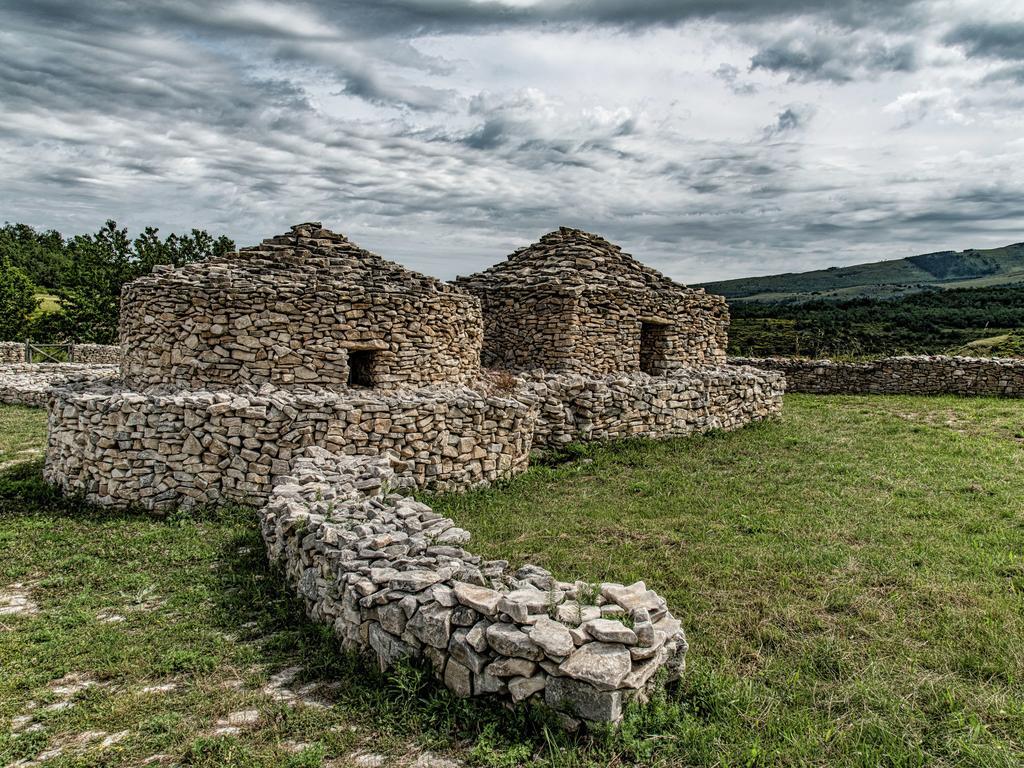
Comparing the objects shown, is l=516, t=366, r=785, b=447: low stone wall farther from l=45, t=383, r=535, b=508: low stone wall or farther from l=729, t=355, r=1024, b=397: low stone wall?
l=729, t=355, r=1024, b=397: low stone wall

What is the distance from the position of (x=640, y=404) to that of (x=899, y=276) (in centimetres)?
17230

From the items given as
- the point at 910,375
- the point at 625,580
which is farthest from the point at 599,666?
the point at 910,375

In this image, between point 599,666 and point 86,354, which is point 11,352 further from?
point 599,666

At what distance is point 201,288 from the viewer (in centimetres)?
905

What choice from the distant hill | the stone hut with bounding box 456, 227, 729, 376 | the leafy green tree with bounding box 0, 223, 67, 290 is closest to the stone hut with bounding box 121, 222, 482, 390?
the stone hut with bounding box 456, 227, 729, 376

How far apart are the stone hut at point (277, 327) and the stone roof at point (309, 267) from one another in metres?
0.03

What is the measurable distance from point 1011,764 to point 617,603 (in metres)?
2.28

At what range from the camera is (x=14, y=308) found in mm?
35562

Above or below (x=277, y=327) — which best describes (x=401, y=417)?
below

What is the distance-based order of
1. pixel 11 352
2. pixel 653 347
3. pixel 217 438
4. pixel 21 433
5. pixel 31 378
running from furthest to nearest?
pixel 11 352 < pixel 31 378 < pixel 653 347 < pixel 21 433 < pixel 217 438

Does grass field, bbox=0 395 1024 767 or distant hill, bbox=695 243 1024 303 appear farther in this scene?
distant hill, bbox=695 243 1024 303


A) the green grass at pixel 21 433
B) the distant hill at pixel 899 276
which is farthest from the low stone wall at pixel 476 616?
the distant hill at pixel 899 276

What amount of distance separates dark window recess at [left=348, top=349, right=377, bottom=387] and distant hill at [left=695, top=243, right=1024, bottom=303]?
12162 cm

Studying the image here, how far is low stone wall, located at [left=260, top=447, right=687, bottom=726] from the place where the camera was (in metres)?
3.66
